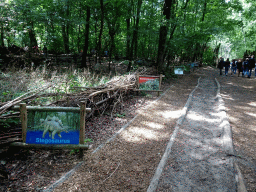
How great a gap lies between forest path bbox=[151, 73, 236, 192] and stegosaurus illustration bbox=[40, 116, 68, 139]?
5.91 feet

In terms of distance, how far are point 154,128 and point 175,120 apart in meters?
0.98

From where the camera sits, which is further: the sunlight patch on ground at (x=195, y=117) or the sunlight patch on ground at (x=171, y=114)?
the sunlight patch on ground at (x=171, y=114)

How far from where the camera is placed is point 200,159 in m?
3.47

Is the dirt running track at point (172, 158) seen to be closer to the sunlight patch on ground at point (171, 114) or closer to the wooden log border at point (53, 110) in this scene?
the sunlight patch on ground at point (171, 114)

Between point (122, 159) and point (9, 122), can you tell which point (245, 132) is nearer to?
point (122, 159)

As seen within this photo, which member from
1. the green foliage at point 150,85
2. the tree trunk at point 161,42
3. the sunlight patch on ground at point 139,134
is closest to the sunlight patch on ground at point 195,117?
the sunlight patch on ground at point 139,134

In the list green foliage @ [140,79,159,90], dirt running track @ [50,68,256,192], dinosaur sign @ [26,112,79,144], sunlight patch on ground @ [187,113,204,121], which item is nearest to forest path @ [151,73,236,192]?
dirt running track @ [50,68,256,192]

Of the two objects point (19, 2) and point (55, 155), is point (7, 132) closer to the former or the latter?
point (55, 155)

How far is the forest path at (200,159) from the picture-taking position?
278 cm

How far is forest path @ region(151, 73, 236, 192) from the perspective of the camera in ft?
9.12

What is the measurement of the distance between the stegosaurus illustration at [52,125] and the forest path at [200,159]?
1.80 metres

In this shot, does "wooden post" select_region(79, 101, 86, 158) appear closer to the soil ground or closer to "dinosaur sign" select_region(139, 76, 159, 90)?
the soil ground

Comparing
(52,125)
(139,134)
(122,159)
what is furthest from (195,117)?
(52,125)

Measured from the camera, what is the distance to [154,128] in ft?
16.2
